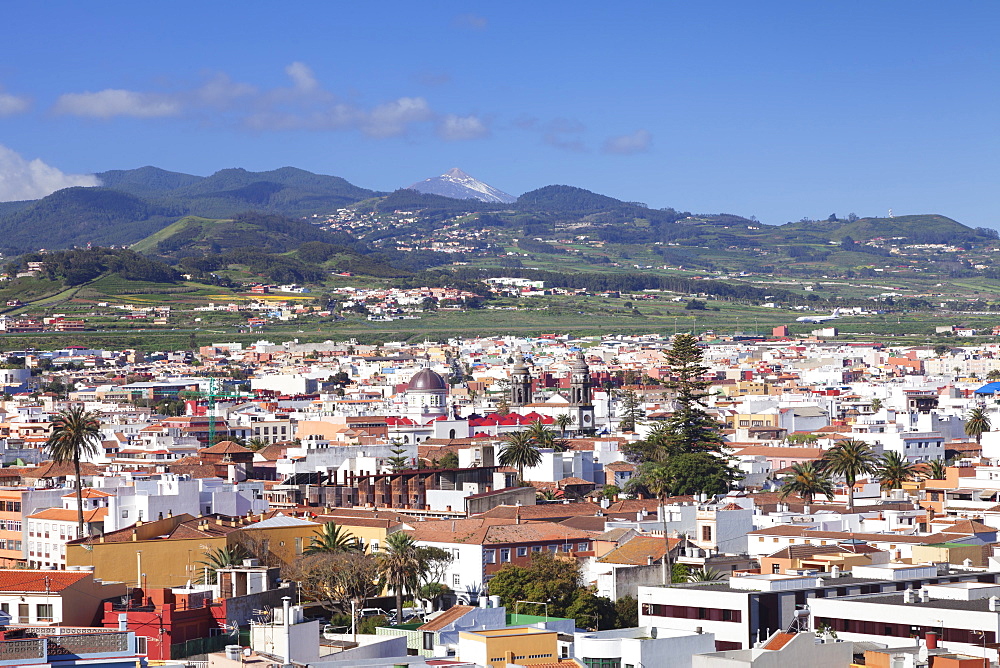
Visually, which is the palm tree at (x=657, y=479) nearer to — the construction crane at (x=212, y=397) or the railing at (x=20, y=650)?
the construction crane at (x=212, y=397)

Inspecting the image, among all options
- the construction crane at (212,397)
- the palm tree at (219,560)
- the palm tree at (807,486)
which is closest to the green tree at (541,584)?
the palm tree at (219,560)

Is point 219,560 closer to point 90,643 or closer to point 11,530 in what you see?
point 11,530

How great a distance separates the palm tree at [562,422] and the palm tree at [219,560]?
43190 millimetres

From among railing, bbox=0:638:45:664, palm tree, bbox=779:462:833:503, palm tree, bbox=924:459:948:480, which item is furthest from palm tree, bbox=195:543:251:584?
palm tree, bbox=924:459:948:480

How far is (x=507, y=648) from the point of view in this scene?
2650cm

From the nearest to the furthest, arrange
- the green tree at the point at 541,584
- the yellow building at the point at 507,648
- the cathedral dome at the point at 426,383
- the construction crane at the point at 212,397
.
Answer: the yellow building at the point at 507,648
the green tree at the point at 541,584
the construction crane at the point at 212,397
the cathedral dome at the point at 426,383

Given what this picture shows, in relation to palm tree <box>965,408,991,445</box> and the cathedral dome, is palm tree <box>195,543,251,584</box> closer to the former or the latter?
palm tree <box>965,408,991,445</box>

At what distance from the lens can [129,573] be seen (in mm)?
40312

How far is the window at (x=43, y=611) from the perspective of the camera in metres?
31.2

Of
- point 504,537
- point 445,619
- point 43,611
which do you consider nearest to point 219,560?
point 504,537

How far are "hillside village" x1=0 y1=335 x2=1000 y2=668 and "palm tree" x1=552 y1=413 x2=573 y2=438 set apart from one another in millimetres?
183

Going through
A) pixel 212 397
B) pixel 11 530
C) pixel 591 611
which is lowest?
pixel 591 611

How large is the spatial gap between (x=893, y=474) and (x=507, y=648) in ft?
115

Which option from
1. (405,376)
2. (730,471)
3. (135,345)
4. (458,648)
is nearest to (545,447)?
(730,471)
